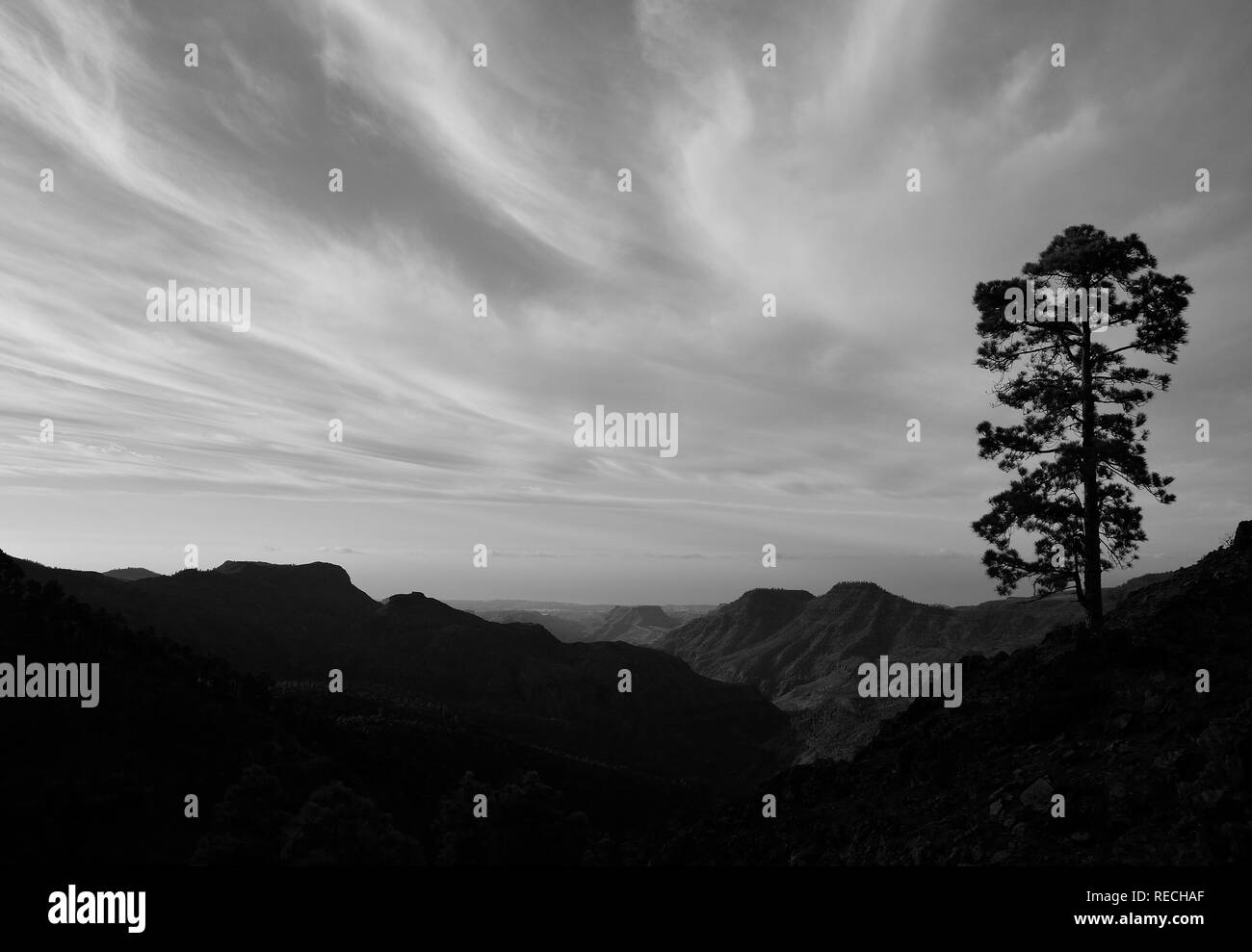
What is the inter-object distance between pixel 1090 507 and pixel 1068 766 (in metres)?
10.5

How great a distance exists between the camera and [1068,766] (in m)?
13.1

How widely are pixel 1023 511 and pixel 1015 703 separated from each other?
7013 millimetres

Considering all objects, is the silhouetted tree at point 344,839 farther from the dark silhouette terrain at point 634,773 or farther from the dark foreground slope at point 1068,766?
the dark foreground slope at point 1068,766

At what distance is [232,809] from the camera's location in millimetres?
18922

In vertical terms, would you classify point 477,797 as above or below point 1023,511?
below

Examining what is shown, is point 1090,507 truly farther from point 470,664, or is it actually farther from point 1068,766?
point 470,664

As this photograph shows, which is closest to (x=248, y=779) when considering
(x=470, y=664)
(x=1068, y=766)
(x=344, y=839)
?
(x=344, y=839)

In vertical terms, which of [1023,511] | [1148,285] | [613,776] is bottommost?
[613,776]

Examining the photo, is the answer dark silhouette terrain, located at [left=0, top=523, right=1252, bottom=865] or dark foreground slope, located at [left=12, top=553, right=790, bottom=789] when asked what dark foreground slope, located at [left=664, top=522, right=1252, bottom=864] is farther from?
dark foreground slope, located at [left=12, top=553, right=790, bottom=789]

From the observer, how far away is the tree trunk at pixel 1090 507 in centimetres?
1983

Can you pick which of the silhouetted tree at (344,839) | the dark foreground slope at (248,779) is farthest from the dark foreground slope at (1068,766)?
the silhouetted tree at (344,839)
